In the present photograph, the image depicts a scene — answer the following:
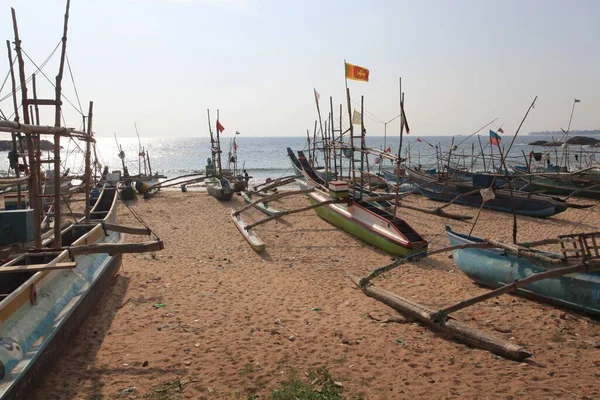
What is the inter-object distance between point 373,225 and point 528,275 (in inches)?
225

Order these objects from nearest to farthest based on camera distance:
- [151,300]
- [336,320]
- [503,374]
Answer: [503,374] → [336,320] → [151,300]

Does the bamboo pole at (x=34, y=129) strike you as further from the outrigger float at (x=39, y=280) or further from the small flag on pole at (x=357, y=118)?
the small flag on pole at (x=357, y=118)

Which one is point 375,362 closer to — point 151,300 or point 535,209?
point 151,300

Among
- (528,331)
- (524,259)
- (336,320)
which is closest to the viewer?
(528,331)

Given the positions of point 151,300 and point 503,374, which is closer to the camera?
point 503,374

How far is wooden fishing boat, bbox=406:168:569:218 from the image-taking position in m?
16.8

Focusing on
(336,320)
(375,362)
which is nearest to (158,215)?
(336,320)

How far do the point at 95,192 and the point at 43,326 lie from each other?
1357 cm

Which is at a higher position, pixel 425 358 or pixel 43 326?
pixel 43 326

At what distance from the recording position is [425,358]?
5809 millimetres

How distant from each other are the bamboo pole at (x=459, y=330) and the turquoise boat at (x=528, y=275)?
6.78 feet

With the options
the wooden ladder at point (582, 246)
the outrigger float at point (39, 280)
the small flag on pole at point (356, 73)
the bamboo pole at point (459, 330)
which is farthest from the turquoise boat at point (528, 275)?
the small flag on pole at point (356, 73)

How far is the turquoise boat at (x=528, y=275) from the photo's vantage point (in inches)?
269

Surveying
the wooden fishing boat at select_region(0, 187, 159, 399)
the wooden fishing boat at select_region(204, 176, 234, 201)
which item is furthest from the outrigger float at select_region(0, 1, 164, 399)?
the wooden fishing boat at select_region(204, 176, 234, 201)
